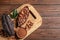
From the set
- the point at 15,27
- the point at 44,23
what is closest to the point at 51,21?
the point at 44,23

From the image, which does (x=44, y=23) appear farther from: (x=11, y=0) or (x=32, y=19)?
(x=11, y=0)

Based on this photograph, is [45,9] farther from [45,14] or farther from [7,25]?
[7,25]

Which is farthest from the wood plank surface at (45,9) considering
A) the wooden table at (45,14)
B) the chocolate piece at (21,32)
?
the chocolate piece at (21,32)

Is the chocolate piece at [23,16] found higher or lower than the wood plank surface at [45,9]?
lower

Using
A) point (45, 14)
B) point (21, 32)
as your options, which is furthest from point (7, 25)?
point (45, 14)

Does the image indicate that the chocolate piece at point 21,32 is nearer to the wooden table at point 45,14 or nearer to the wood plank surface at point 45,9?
the wooden table at point 45,14

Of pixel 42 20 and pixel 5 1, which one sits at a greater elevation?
pixel 5 1
